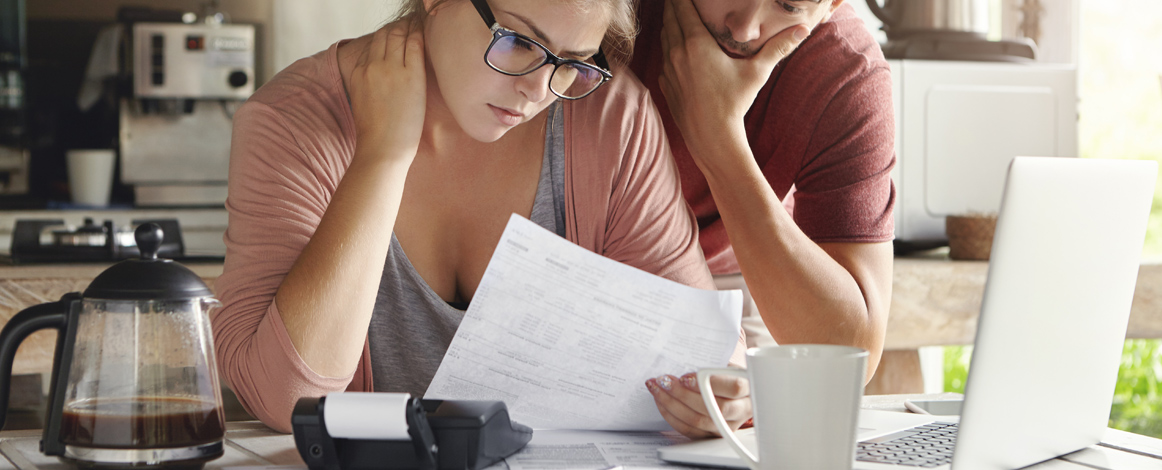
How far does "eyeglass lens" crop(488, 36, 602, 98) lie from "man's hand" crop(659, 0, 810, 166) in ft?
0.58

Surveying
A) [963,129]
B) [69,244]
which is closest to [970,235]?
[963,129]

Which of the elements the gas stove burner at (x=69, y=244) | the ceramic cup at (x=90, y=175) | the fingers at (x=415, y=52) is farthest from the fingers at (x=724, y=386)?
the ceramic cup at (x=90, y=175)

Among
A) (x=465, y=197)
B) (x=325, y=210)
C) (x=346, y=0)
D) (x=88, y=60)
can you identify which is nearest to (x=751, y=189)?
(x=465, y=197)

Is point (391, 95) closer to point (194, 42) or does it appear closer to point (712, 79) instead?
point (712, 79)

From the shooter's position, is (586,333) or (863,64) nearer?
(586,333)

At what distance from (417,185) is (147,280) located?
21.9 inches

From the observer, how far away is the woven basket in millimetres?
1964

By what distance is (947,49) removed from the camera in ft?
7.07

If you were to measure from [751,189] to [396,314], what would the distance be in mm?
451

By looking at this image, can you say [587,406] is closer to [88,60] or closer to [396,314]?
[396,314]

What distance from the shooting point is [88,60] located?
3.53 m

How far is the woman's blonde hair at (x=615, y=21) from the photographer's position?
3.63 ft

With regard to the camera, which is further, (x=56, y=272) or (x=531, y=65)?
(x=56, y=272)

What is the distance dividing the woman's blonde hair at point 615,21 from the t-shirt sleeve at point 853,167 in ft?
0.87
